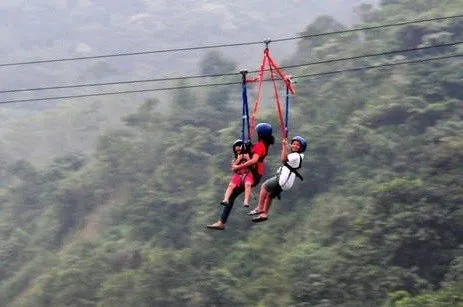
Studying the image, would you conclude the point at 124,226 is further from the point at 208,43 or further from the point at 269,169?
the point at 208,43

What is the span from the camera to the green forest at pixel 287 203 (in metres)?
15.7

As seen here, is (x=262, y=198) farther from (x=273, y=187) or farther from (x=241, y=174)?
(x=241, y=174)

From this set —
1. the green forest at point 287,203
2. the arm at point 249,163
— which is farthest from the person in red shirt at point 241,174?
the green forest at point 287,203

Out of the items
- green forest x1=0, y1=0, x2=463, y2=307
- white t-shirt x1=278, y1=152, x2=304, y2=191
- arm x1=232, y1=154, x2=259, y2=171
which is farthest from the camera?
green forest x1=0, y1=0, x2=463, y2=307

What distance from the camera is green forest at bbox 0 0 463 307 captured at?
51.6ft

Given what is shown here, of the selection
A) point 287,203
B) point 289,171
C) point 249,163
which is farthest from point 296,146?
point 287,203

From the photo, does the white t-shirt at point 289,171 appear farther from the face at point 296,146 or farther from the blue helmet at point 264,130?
the blue helmet at point 264,130

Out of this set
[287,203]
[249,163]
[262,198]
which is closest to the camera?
[249,163]

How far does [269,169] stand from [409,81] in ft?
12.9

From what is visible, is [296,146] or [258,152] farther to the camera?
[296,146]

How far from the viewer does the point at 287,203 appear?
2048cm

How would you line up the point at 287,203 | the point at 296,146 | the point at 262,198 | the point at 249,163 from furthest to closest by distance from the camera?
1. the point at 287,203
2. the point at 262,198
3. the point at 296,146
4. the point at 249,163

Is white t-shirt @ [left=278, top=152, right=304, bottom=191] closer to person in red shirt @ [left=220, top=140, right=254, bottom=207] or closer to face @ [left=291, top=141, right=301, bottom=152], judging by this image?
face @ [left=291, top=141, right=301, bottom=152]

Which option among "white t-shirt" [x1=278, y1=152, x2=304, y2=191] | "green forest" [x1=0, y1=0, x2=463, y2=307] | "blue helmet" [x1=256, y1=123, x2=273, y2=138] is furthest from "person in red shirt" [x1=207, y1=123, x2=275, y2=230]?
"green forest" [x1=0, y1=0, x2=463, y2=307]
